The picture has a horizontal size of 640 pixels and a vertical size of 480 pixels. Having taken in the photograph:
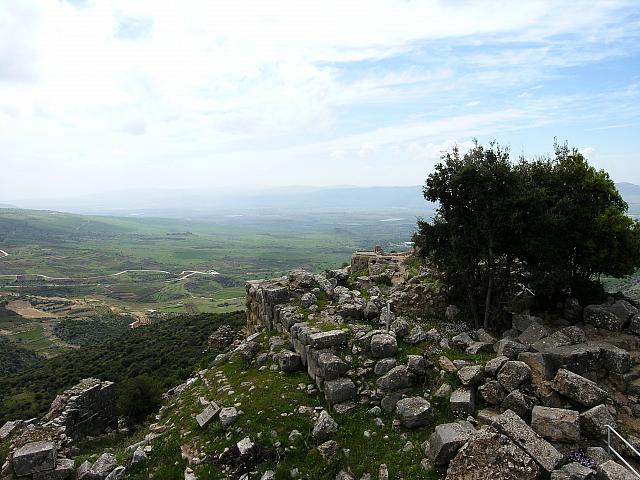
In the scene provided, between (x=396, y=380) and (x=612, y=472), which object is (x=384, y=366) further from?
(x=612, y=472)

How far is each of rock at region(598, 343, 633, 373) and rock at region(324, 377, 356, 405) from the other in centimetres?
753

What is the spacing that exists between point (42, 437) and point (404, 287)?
55.5ft

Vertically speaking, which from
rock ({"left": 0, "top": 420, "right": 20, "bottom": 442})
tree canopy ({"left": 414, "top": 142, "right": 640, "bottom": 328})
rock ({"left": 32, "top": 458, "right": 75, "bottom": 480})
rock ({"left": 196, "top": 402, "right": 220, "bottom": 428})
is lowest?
rock ({"left": 0, "top": 420, "right": 20, "bottom": 442})

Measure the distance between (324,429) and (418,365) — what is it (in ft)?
11.3

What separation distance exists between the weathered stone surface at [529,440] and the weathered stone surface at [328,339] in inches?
233

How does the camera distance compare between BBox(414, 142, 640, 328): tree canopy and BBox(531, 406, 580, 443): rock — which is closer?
BBox(531, 406, 580, 443): rock

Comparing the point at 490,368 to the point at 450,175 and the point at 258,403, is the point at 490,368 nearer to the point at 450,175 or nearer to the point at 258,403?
the point at 258,403

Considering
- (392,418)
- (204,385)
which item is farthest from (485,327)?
(204,385)

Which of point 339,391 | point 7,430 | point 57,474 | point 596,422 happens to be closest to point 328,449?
point 339,391

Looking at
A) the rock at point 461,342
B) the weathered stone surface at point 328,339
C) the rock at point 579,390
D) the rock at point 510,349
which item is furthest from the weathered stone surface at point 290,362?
the rock at point 579,390

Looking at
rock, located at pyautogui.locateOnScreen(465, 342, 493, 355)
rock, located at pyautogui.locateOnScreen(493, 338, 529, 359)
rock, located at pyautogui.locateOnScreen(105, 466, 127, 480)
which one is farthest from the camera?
rock, located at pyautogui.locateOnScreen(465, 342, 493, 355)

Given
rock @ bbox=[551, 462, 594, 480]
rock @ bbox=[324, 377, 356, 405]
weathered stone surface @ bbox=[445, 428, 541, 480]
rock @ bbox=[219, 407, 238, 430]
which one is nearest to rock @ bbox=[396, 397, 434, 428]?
rock @ bbox=[324, 377, 356, 405]

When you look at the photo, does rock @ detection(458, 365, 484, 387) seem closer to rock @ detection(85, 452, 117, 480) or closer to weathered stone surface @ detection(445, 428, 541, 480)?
weathered stone surface @ detection(445, 428, 541, 480)

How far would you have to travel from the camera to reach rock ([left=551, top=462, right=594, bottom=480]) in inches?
319
